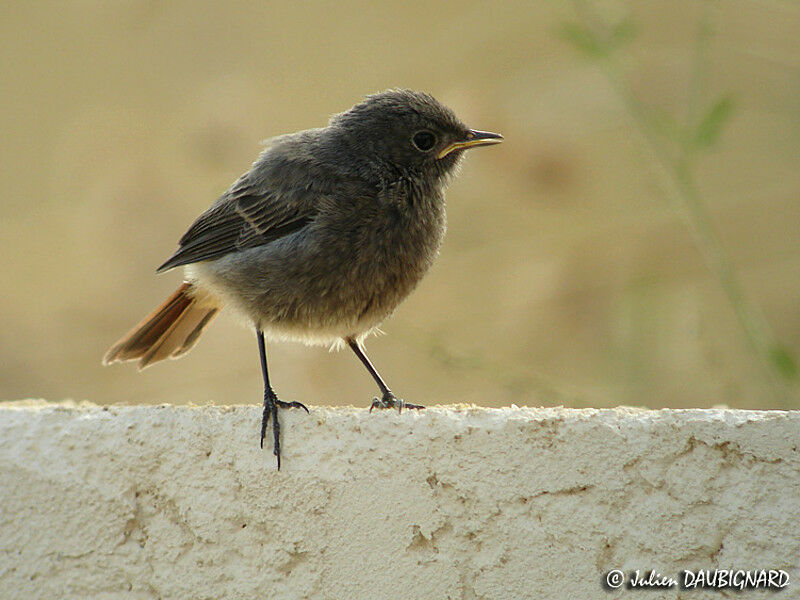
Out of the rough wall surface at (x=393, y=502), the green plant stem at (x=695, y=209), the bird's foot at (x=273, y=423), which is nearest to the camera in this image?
the rough wall surface at (x=393, y=502)

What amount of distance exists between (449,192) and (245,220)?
3323 mm

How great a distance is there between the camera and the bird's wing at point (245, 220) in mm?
3711

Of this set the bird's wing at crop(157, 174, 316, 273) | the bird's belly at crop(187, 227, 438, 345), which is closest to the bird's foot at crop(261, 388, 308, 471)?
the bird's belly at crop(187, 227, 438, 345)

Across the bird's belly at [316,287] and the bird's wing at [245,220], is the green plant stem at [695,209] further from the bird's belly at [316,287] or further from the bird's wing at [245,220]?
the bird's wing at [245,220]

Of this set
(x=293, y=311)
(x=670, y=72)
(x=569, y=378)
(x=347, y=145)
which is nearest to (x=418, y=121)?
(x=347, y=145)

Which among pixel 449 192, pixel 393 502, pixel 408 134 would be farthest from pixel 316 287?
pixel 449 192

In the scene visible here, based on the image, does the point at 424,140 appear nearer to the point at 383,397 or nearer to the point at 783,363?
the point at 383,397

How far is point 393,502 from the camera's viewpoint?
252 centimetres

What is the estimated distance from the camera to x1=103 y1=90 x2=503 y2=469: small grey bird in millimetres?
3568

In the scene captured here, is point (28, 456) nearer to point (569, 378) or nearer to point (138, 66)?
point (569, 378)

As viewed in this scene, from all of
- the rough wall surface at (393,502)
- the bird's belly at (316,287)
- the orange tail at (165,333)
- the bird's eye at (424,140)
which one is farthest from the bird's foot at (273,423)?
the bird's eye at (424,140)

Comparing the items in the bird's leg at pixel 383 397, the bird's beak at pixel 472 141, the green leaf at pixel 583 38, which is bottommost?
the bird's leg at pixel 383 397

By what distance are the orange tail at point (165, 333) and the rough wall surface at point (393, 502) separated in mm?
1309

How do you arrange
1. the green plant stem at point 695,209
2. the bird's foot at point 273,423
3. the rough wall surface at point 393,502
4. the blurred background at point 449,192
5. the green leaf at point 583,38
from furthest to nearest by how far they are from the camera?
1. the blurred background at point 449,192
2. the green leaf at point 583,38
3. the green plant stem at point 695,209
4. the bird's foot at point 273,423
5. the rough wall surface at point 393,502
